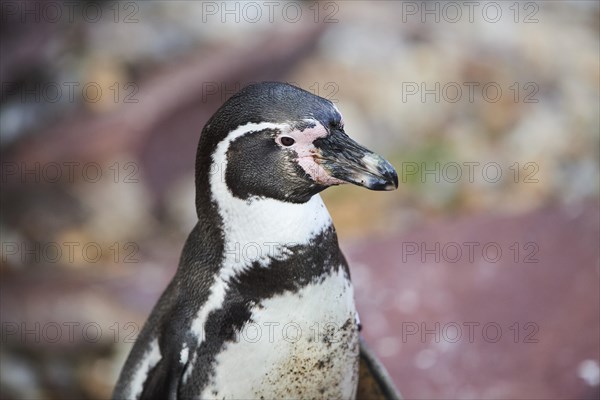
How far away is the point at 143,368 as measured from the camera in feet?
7.78

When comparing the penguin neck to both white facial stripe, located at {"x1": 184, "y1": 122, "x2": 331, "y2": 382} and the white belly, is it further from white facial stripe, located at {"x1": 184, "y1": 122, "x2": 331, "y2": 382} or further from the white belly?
the white belly

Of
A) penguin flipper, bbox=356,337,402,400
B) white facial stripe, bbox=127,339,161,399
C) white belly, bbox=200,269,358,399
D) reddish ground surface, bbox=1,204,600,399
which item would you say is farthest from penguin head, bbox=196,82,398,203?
reddish ground surface, bbox=1,204,600,399

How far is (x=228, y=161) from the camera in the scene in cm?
211

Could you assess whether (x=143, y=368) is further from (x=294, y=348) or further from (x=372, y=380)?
(x=372, y=380)

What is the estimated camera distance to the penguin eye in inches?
81.4

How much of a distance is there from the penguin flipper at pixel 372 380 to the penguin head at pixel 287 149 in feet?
2.06

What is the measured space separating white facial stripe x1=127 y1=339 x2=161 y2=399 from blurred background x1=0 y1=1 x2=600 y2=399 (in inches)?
32.5

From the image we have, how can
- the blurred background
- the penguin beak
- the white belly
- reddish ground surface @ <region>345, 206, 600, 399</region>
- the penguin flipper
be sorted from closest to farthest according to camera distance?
the penguin beak < the white belly < the penguin flipper < reddish ground surface @ <region>345, 206, 600, 399</region> < the blurred background

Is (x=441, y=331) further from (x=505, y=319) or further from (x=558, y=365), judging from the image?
(x=558, y=365)

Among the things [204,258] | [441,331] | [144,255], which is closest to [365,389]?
[441,331]

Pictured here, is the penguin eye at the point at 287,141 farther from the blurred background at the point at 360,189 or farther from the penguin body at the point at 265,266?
the blurred background at the point at 360,189

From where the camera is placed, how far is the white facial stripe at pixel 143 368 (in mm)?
2334

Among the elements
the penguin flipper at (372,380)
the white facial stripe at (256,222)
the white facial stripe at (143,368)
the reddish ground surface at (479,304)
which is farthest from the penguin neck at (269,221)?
the reddish ground surface at (479,304)

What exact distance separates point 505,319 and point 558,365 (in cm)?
26
